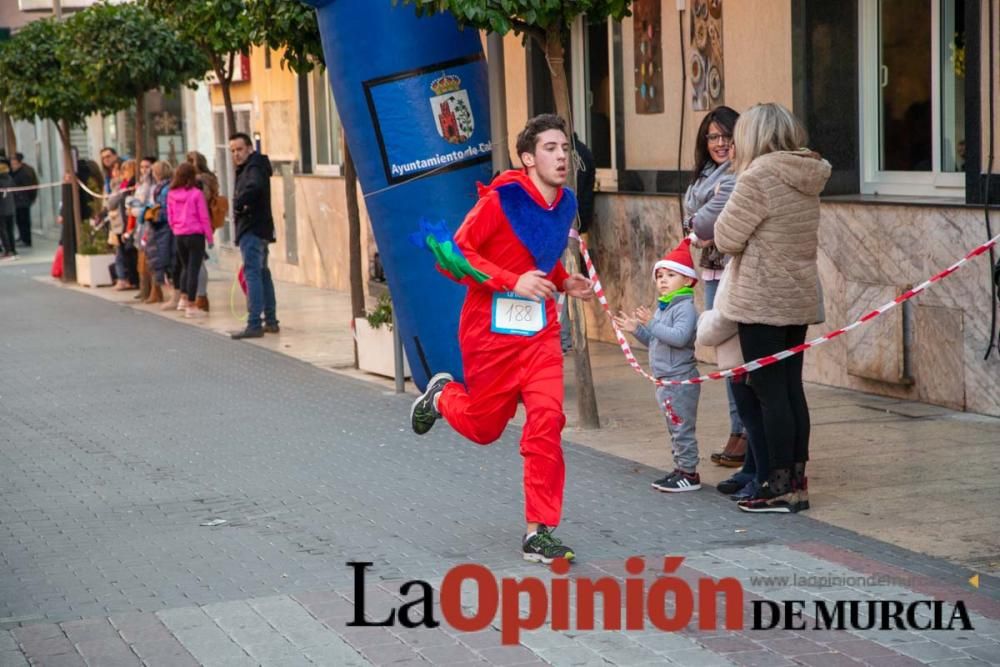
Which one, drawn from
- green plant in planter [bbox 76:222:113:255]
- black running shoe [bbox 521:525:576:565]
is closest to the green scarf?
black running shoe [bbox 521:525:576:565]

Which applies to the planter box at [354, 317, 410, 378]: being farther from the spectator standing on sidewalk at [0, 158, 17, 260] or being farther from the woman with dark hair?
the spectator standing on sidewalk at [0, 158, 17, 260]

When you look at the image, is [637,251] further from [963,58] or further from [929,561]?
[929,561]

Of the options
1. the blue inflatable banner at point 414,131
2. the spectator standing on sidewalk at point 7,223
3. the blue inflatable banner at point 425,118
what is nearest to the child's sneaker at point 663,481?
the blue inflatable banner at point 414,131

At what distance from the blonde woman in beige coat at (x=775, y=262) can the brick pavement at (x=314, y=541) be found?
0.31m

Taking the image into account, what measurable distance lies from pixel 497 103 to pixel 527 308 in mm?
4351

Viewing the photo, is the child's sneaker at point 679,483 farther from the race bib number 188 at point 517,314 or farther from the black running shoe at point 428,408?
the race bib number 188 at point 517,314

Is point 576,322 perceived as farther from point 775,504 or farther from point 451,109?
point 775,504

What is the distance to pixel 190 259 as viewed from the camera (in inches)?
715

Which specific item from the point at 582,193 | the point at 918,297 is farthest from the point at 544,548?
the point at 582,193

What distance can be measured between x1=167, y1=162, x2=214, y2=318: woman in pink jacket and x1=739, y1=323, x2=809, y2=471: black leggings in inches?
435

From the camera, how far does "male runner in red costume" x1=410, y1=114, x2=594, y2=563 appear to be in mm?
6812

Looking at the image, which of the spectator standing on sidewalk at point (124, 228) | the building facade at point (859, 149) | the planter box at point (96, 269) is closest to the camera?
the building facade at point (859, 149)

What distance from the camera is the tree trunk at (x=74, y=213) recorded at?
23.3 metres

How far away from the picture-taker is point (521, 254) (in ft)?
23.0
